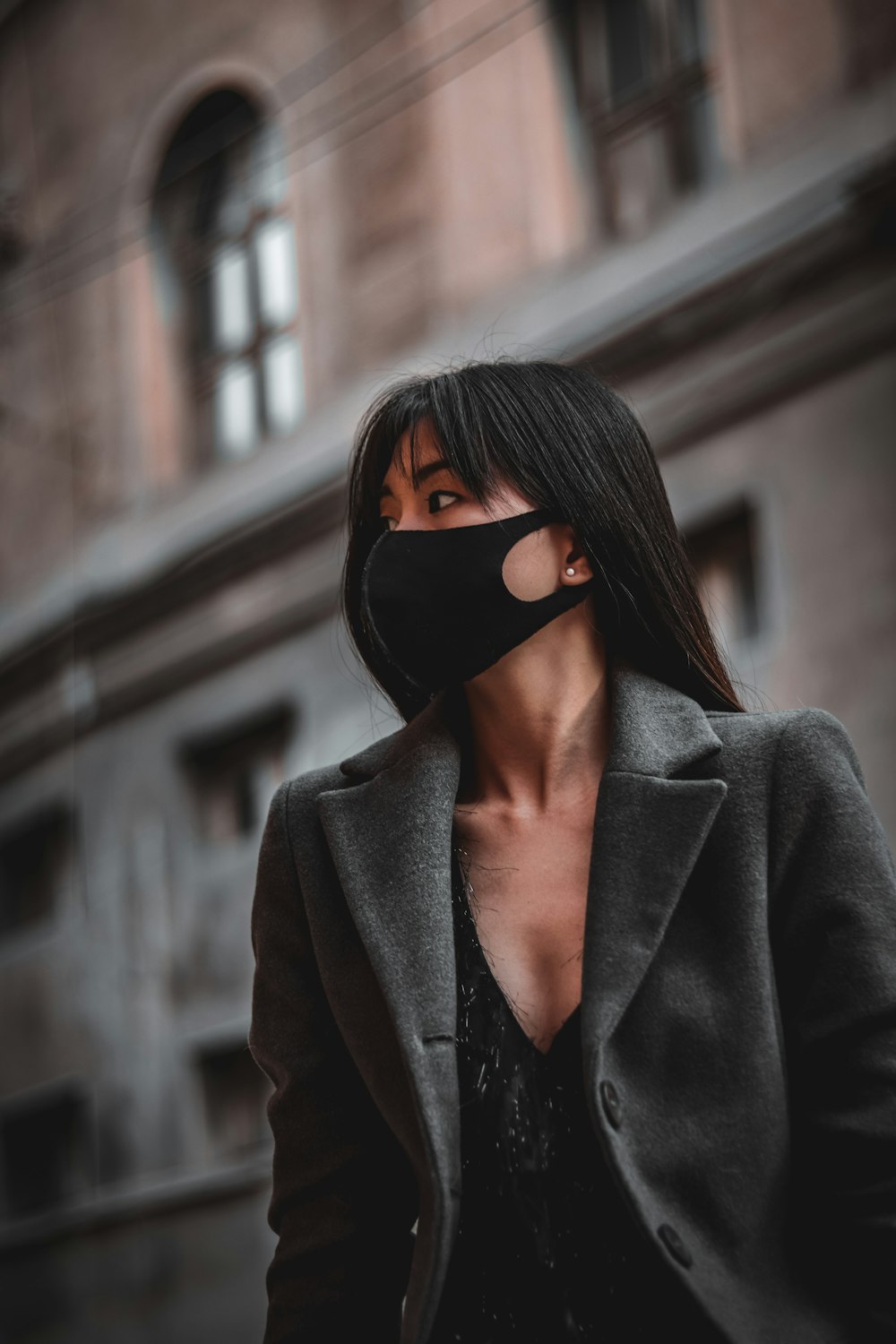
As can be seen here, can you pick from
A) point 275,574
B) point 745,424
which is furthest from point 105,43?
point 745,424

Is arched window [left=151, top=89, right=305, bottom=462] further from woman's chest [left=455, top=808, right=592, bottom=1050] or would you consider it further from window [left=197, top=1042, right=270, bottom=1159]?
woman's chest [left=455, top=808, right=592, bottom=1050]

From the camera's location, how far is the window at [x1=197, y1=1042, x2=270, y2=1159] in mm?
4371

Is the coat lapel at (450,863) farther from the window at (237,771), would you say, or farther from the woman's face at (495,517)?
the window at (237,771)

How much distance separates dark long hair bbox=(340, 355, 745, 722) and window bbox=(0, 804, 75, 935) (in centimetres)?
356

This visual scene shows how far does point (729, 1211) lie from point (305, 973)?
1.75 feet

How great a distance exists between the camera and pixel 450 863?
1676 mm

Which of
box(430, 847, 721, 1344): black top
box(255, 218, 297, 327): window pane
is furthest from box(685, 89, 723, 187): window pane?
box(430, 847, 721, 1344): black top

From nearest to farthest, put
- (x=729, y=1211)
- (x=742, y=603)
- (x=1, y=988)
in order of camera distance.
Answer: (x=729, y=1211) < (x=742, y=603) < (x=1, y=988)

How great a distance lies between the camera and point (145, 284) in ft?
17.2

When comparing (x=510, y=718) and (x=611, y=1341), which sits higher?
(x=510, y=718)

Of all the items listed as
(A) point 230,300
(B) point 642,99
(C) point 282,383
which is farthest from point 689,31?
(A) point 230,300

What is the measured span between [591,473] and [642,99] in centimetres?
282

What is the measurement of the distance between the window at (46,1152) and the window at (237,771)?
38.0 inches

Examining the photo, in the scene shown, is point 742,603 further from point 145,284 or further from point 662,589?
point 145,284
